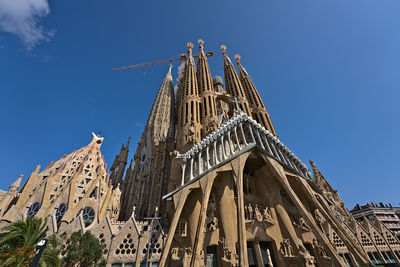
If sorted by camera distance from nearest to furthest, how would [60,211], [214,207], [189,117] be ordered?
1. [214,207]
2. [60,211]
3. [189,117]

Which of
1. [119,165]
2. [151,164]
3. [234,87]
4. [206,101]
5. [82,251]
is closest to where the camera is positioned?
[82,251]

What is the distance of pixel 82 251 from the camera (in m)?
12.8

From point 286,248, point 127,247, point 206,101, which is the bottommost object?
point 286,248

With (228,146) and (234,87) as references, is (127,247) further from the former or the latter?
(234,87)

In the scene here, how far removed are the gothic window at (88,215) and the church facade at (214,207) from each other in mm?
87

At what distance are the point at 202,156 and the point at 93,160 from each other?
14.4 meters

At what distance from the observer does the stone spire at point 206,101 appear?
22.4m

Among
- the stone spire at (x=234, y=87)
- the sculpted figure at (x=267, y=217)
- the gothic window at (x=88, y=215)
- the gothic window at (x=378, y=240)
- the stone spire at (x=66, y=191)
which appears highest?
the stone spire at (x=234, y=87)

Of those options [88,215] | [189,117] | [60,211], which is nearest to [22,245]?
[60,211]

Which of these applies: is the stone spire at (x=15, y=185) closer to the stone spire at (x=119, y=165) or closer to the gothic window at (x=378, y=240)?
the stone spire at (x=119, y=165)

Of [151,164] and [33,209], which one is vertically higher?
[151,164]

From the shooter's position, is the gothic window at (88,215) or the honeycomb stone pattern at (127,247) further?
the gothic window at (88,215)

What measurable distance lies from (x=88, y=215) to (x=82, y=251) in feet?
15.4

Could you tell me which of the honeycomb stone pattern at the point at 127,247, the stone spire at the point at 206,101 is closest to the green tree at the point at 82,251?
the honeycomb stone pattern at the point at 127,247
